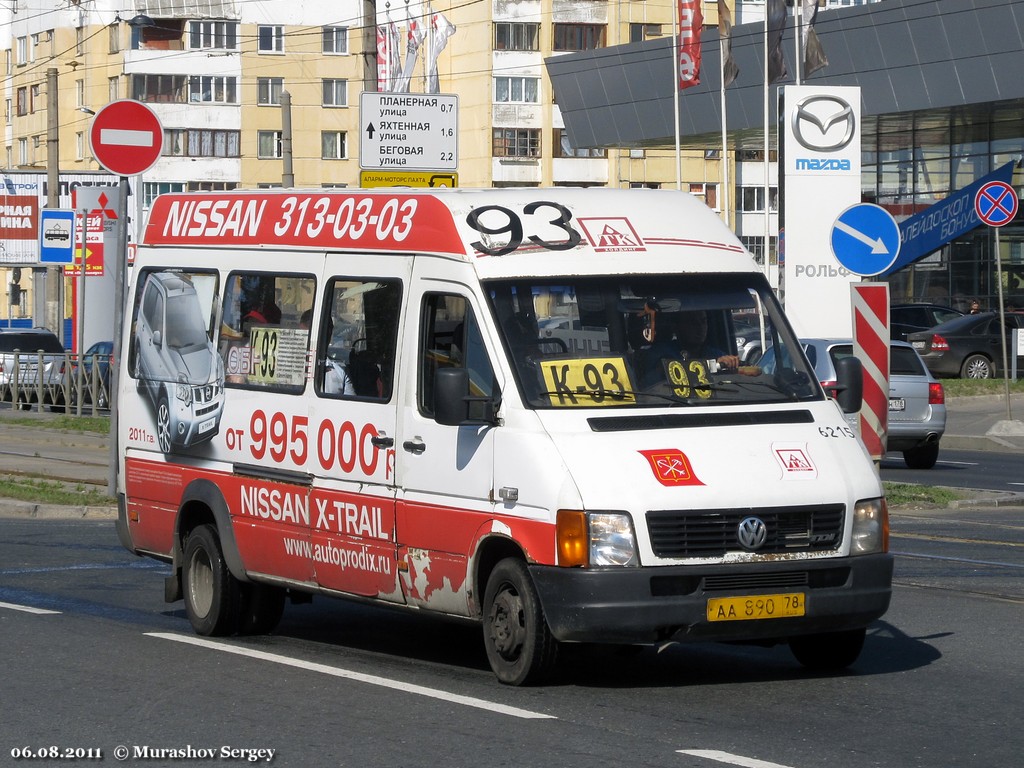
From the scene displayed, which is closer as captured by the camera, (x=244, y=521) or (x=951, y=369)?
(x=244, y=521)

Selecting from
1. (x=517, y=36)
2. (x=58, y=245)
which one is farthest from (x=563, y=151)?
(x=58, y=245)

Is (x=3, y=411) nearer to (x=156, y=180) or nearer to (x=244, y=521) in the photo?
(x=244, y=521)

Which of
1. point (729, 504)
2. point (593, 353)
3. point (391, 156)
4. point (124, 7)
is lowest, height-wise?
point (729, 504)

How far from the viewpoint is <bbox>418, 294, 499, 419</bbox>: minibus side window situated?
343 inches

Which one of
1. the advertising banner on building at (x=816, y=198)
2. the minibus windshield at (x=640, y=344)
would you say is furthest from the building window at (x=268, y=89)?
the minibus windshield at (x=640, y=344)

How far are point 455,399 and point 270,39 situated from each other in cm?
9120

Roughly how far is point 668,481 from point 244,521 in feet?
10.1

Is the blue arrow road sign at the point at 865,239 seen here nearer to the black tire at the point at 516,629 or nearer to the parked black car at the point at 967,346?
the black tire at the point at 516,629

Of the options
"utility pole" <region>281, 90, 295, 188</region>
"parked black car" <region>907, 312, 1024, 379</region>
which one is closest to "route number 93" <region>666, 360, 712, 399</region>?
"utility pole" <region>281, 90, 295, 188</region>

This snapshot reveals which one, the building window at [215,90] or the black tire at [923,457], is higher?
the building window at [215,90]

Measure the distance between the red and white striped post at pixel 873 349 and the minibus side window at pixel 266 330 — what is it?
7334mm

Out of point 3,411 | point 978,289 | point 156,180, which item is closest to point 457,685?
point 3,411

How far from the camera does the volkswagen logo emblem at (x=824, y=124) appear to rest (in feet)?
63.2

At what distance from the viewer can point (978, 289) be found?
157 feet
